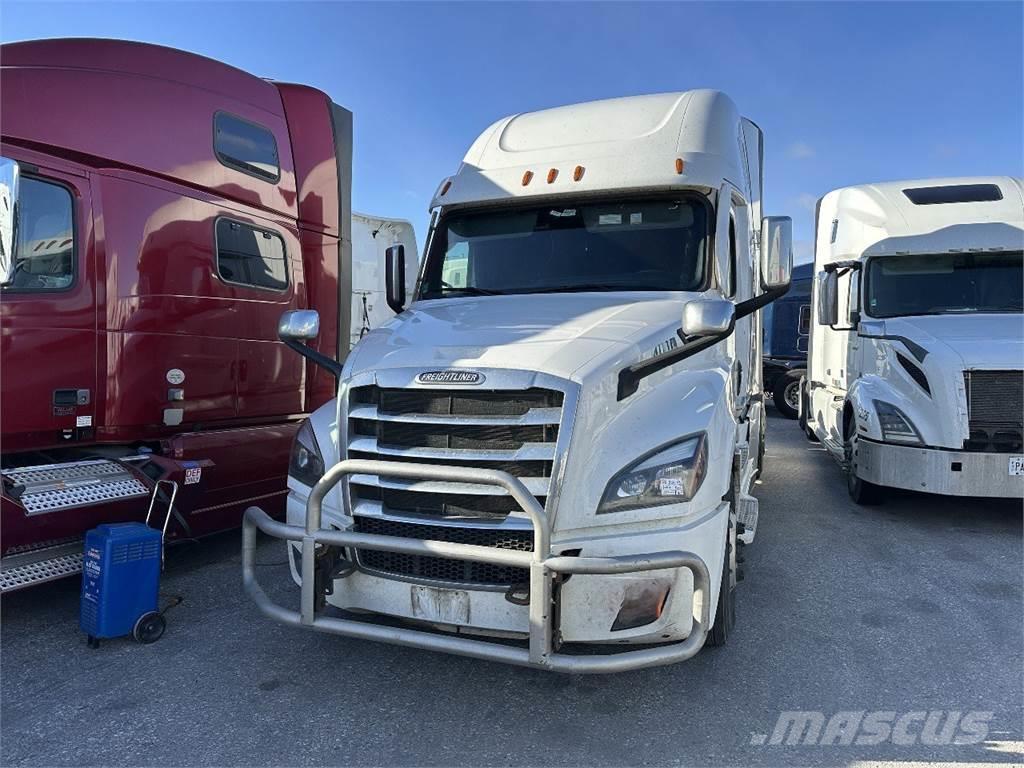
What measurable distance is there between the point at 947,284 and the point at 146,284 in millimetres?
7215

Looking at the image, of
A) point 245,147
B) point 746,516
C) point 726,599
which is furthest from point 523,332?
point 245,147

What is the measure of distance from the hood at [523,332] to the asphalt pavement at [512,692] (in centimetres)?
154

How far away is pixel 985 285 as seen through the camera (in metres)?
6.95

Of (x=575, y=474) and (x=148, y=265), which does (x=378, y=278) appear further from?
(x=575, y=474)

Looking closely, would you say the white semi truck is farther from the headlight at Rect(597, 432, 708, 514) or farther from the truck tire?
the headlight at Rect(597, 432, 708, 514)

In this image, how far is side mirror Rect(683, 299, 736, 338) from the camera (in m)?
3.32

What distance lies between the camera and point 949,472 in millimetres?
5988

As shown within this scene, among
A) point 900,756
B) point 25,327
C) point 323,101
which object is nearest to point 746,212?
Result: point 900,756

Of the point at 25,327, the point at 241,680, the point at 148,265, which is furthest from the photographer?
the point at 148,265

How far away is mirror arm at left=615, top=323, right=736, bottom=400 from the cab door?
3377 millimetres

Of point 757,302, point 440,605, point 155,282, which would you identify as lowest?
point 440,605

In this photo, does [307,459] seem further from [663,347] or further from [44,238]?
[44,238]

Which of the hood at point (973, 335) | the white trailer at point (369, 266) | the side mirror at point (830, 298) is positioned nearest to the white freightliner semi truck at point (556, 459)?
the hood at point (973, 335)

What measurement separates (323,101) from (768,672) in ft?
18.6
